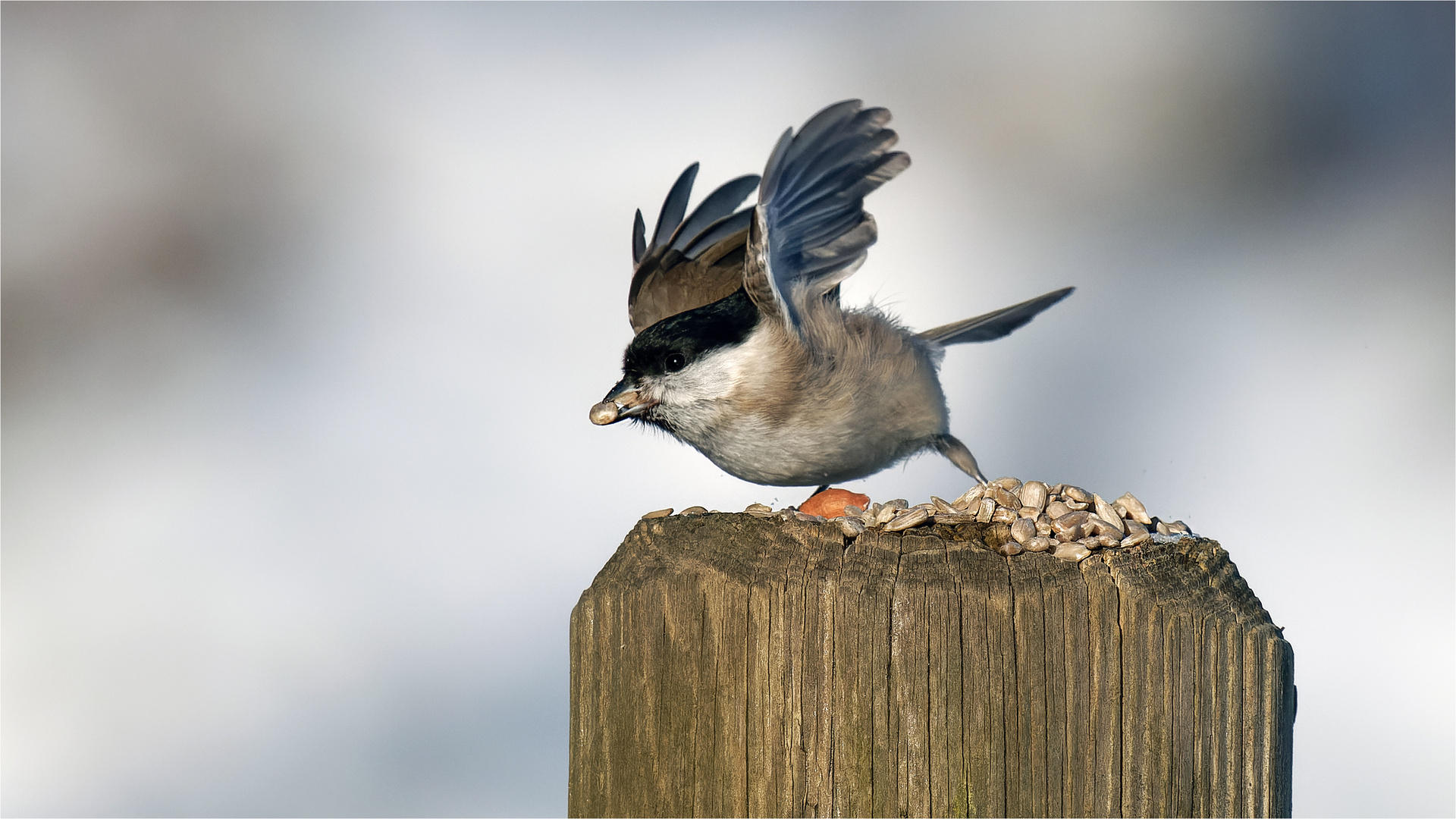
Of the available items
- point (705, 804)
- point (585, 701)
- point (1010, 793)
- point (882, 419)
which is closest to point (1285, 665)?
point (1010, 793)

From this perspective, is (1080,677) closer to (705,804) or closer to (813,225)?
(705,804)

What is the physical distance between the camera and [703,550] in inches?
48.0

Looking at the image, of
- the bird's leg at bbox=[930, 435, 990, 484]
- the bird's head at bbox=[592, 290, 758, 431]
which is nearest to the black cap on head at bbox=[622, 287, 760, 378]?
the bird's head at bbox=[592, 290, 758, 431]

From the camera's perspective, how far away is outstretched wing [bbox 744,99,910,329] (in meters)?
1.90

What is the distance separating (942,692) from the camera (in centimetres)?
107

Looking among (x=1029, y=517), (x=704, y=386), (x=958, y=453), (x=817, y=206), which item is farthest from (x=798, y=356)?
(x=1029, y=517)

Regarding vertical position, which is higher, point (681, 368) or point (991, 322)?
point (991, 322)

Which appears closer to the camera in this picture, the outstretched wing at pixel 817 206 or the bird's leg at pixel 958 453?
the outstretched wing at pixel 817 206

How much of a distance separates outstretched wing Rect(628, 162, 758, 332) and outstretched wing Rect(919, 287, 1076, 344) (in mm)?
524

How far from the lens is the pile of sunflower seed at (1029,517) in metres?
1.29

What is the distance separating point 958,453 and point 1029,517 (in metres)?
0.97

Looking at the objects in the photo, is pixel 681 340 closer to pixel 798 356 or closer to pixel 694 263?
pixel 798 356

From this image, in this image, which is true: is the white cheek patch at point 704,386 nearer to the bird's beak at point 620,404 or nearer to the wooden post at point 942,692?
the bird's beak at point 620,404

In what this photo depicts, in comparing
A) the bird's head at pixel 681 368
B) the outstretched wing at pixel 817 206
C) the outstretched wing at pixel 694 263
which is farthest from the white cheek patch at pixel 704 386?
the outstretched wing at pixel 694 263
